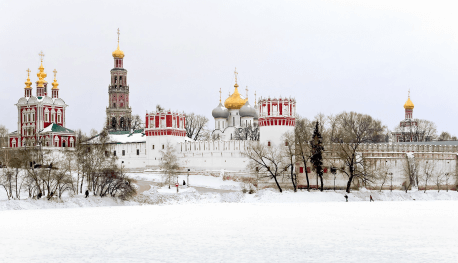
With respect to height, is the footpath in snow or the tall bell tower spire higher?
the tall bell tower spire

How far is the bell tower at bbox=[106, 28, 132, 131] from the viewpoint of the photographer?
3386 inches

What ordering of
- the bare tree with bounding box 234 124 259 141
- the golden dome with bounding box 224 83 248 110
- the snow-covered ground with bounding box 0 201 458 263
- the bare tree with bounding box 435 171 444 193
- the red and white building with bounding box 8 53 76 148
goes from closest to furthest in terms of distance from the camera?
the snow-covered ground with bounding box 0 201 458 263 → the bare tree with bounding box 435 171 444 193 → the bare tree with bounding box 234 124 259 141 → the golden dome with bounding box 224 83 248 110 → the red and white building with bounding box 8 53 76 148

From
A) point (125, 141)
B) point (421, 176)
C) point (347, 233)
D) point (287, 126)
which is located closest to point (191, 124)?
point (125, 141)

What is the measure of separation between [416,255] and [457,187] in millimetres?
34276

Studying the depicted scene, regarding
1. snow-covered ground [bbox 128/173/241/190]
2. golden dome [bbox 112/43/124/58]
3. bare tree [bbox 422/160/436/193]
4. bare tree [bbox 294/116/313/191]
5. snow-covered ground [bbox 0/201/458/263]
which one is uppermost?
golden dome [bbox 112/43/124/58]

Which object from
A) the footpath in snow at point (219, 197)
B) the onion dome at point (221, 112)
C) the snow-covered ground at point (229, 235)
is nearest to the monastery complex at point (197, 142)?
the onion dome at point (221, 112)

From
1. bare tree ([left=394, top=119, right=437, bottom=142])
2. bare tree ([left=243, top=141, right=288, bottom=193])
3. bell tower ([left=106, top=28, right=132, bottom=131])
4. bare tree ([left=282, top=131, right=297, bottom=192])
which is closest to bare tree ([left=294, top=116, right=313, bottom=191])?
bare tree ([left=282, top=131, right=297, bottom=192])

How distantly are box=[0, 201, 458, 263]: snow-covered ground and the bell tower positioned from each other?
51.5 metres

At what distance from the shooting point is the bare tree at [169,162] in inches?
2057

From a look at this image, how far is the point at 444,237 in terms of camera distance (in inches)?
941

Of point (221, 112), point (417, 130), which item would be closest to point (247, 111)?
point (221, 112)

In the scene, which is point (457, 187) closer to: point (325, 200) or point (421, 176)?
point (421, 176)

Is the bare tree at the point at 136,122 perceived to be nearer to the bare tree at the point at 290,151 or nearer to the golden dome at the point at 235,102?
the golden dome at the point at 235,102

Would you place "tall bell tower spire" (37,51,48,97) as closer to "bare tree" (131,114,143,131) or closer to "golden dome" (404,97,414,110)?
"bare tree" (131,114,143,131)
